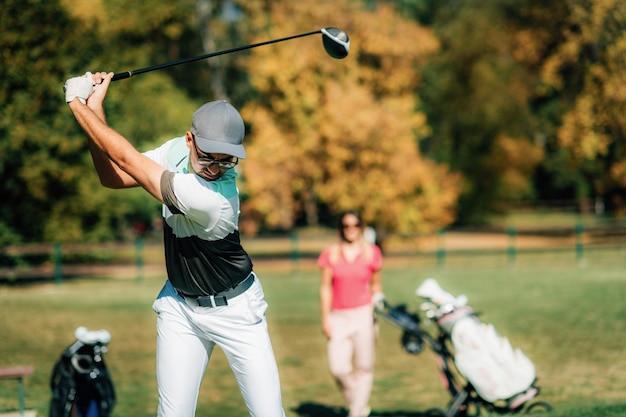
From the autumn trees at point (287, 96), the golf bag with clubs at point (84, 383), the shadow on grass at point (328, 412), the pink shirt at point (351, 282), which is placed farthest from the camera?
the autumn trees at point (287, 96)

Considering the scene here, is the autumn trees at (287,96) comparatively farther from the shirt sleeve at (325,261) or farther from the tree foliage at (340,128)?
the shirt sleeve at (325,261)

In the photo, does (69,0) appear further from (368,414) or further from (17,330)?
(368,414)

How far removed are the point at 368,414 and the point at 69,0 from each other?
2344 cm

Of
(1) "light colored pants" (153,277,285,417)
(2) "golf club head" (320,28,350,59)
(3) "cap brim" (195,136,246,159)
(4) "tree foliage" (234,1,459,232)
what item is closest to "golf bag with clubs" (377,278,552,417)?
(2) "golf club head" (320,28,350,59)

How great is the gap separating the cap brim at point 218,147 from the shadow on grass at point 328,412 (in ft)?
15.5

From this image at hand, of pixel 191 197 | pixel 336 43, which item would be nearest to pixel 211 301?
pixel 191 197

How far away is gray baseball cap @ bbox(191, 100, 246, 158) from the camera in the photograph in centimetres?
400

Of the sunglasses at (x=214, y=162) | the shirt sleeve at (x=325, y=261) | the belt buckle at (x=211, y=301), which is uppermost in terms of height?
the sunglasses at (x=214, y=162)

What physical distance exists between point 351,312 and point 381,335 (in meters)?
6.69

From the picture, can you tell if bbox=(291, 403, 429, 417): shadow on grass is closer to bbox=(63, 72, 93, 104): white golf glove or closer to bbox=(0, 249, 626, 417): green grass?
bbox=(0, 249, 626, 417): green grass

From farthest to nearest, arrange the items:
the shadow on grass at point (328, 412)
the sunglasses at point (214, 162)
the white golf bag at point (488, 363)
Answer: the shadow on grass at point (328, 412), the white golf bag at point (488, 363), the sunglasses at point (214, 162)

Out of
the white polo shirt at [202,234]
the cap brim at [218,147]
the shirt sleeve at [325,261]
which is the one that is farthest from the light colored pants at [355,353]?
the cap brim at [218,147]

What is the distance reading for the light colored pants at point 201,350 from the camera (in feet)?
14.0

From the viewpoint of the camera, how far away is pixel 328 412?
864cm
